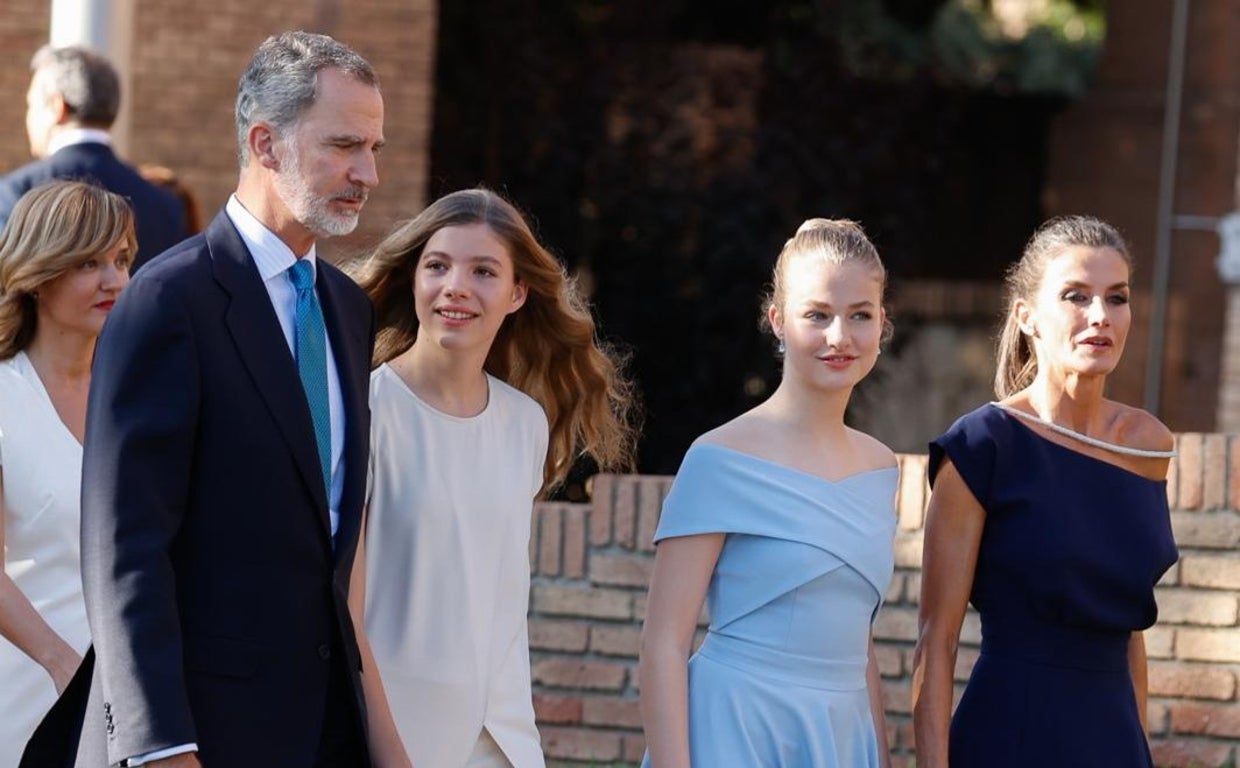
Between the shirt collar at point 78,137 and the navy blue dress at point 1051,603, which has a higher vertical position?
the shirt collar at point 78,137

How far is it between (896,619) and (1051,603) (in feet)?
6.10

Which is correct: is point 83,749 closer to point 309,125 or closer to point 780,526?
point 309,125

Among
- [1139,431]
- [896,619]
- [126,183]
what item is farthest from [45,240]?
[896,619]

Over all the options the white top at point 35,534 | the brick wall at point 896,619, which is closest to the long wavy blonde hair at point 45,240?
the white top at point 35,534

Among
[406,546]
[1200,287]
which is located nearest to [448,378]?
[406,546]

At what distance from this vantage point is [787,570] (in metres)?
3.63

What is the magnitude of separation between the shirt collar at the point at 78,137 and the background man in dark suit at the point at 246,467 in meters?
2.78

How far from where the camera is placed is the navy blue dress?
Result: 3.73 m

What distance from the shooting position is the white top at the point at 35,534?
4.02 metres

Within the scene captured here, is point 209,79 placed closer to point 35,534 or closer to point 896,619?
point 896,619

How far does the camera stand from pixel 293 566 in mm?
3098

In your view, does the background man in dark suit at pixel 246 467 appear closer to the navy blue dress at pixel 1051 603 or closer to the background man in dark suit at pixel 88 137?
the navy blue dress at pixel 1051 603

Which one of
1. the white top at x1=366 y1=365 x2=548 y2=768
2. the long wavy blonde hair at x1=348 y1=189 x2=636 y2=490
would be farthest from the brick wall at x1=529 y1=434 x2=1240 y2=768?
the white top at x1=366 y1=365 x2=548 y2=768

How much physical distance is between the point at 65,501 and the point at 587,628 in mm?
2043
